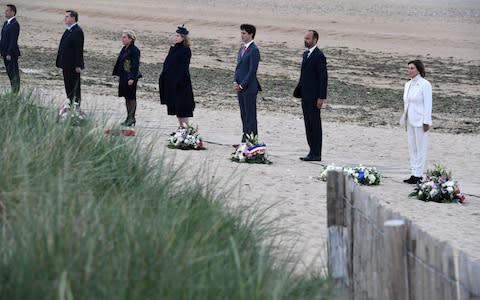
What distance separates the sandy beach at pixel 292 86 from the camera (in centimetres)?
1104

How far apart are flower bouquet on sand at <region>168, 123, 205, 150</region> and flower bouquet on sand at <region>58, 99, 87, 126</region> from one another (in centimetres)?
407

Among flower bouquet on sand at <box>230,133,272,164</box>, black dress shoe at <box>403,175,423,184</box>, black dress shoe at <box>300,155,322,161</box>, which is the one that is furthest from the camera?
black dress shoe at <box>300,155,322,161</box>

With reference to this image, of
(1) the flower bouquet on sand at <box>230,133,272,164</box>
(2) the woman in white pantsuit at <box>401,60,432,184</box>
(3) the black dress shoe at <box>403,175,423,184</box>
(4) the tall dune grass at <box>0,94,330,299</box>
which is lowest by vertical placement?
(3) the black dress shoe at <box>403,175,423,184</box>

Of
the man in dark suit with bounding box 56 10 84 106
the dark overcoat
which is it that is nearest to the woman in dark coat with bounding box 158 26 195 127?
the dark overcoat

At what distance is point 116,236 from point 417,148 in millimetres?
8121

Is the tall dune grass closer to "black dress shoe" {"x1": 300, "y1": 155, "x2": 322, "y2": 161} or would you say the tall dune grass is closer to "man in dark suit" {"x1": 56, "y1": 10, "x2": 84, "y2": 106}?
"black dress shoe" {"x1": 300, "y1": 155, "x2": 322, "y2": 161}

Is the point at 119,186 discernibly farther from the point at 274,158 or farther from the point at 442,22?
the point at 442,22

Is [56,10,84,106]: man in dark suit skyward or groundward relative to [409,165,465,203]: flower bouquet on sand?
skyward

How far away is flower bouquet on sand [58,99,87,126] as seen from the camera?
8.62 meters

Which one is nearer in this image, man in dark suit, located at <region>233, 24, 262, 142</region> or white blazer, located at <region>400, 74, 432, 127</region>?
white blazer, located at <region>400, 74, 432, 127</region>

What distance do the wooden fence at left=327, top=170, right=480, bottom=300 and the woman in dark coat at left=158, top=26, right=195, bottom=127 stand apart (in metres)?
7.94

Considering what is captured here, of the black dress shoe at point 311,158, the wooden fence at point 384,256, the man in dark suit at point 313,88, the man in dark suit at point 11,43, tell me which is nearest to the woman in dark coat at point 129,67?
the man in dark suit at point 313,88

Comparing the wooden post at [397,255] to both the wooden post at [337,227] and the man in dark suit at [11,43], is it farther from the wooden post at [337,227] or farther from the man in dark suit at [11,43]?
the man in dark suit at [11,43]

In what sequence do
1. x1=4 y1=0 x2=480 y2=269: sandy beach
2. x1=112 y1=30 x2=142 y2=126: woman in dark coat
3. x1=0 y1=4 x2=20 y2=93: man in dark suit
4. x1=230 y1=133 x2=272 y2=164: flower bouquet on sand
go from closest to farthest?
x1=4 y1=0 x2=480 y2=269: sandy beach
x1=230 y1=133 x2=272 y2=164: flower bouquet on sand
x1=112 y1=30 x2=142 y2=126: woman in dark coat
x1=0 y1=4 x2=20 y2=93: man in dark suit
